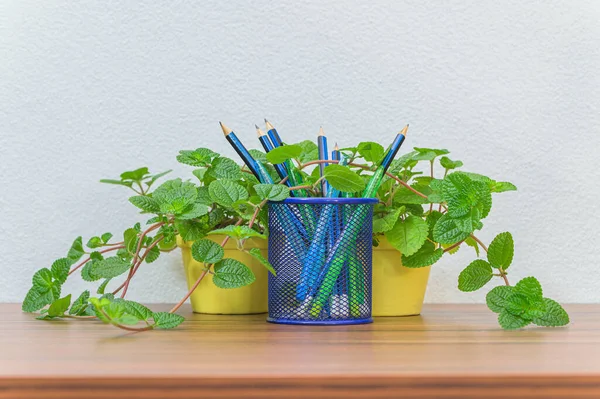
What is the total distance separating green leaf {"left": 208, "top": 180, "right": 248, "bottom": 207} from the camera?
0.72m

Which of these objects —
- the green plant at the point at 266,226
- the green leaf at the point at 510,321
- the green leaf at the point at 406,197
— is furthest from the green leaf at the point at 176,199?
the green leaf at the point at 510,321

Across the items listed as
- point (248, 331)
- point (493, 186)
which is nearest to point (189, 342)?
point (248, 331)

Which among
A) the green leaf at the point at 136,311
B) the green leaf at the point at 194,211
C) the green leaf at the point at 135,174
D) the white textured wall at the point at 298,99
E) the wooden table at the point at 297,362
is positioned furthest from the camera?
the white textured wall at the point at 298,99

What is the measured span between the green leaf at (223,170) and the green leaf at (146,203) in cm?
7

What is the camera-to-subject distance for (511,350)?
529 millimetres

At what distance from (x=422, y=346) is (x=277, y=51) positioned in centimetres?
54

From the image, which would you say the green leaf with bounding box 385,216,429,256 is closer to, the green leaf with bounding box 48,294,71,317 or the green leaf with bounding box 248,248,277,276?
the green leaf with bounding box 248,248,277,276

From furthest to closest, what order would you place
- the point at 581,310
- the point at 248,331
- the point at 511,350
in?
1. the point at 581,310
2. the point at 248,331
3. the point at 511,350

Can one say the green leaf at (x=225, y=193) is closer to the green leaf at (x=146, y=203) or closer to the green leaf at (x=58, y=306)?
the green leaf at (x=146, y=203)

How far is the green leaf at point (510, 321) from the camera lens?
67 centimetres

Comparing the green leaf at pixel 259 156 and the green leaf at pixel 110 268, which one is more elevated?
the green leaf at pixel 259 156

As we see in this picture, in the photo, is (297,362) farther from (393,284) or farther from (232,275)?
(393,284)

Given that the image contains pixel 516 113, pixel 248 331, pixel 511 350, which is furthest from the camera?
pixel 516 113

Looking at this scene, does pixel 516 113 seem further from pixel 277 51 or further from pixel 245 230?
pixel 245 230
